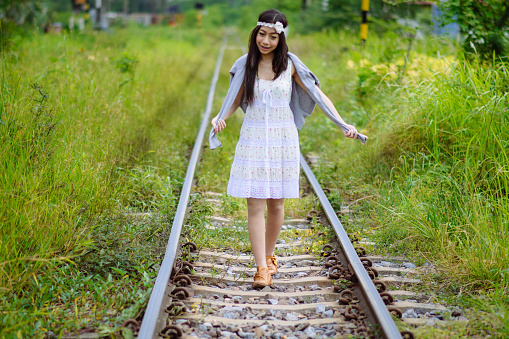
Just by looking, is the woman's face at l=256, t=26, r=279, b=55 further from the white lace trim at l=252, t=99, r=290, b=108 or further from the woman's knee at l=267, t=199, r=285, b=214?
the woman's knee at l=267, t=199, r=285, b=214

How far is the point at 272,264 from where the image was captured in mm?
4098

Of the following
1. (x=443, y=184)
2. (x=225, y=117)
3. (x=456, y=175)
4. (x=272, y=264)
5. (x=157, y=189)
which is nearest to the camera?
(x=225, y=117)

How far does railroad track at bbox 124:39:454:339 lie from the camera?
3209 millimetres

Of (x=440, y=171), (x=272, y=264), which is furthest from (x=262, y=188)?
(x=440, y=171)

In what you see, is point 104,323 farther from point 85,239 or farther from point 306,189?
point 306,189

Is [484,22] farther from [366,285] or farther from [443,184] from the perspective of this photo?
[366,285]

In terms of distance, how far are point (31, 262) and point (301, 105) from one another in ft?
6.90

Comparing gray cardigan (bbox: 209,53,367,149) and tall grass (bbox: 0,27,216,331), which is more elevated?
gray cardigan (bbox: 209,53,367,149)

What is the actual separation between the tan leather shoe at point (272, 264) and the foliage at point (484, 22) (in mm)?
4197

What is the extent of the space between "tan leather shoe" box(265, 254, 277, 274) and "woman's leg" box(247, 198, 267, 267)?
156 mm

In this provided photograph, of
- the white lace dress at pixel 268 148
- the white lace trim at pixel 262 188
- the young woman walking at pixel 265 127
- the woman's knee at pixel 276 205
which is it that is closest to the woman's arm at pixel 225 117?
the young woman walking at pixel 265 127

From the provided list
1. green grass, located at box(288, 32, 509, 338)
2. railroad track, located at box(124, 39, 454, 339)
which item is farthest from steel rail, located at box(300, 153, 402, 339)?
green grass, located at box(288, 32, 509, 338)

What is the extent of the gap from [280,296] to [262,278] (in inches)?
7.2

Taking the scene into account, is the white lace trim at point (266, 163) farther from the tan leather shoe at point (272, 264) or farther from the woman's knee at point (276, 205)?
the tan leather shoe at point (272, 264)
